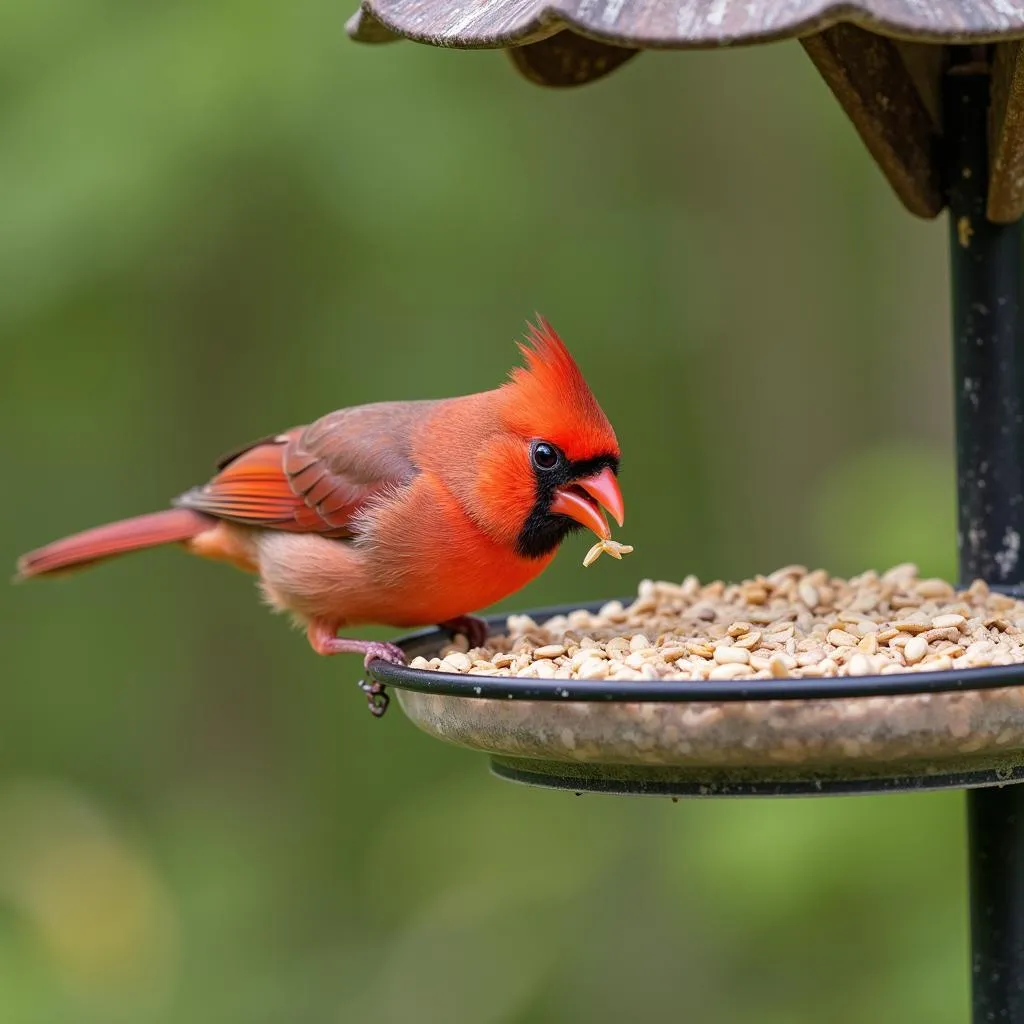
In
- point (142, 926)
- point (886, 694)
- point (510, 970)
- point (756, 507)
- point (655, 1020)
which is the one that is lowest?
point (655, 1020)

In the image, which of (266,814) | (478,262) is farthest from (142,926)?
(478,262)

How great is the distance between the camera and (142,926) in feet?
16.7

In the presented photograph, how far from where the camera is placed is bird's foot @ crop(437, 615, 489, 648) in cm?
328

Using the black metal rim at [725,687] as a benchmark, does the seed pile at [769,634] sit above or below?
below

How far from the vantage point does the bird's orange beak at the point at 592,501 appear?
3.01 metres

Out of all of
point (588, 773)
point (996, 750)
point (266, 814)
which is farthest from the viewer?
point (266, 814)

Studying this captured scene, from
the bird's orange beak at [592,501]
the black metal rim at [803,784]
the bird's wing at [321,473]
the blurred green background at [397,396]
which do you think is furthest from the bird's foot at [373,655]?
the blurred green background at [397,396]

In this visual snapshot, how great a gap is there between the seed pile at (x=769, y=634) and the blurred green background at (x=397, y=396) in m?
1.15

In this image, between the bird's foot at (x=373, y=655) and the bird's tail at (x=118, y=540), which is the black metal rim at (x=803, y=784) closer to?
the bird's foot at (x=373, y=655)

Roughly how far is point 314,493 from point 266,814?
291cm

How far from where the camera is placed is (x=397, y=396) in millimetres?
7031

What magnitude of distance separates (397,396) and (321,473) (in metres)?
3.47

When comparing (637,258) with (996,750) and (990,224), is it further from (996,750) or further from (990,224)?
(996,750)

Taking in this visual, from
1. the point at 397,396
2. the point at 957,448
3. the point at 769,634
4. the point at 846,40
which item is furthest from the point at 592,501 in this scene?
the point at 397,396
